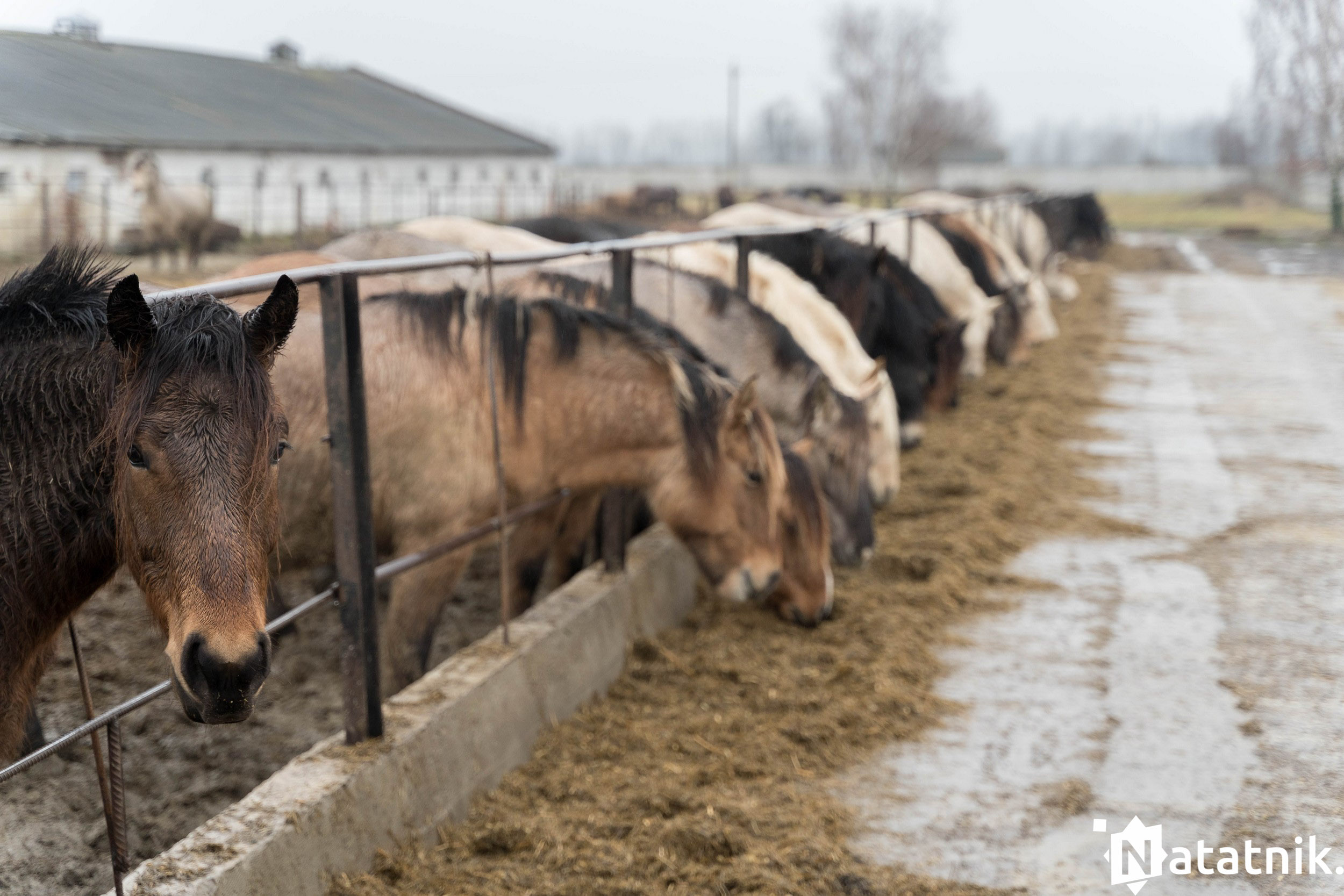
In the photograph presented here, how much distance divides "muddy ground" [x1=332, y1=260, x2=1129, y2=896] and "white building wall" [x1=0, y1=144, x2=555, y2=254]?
6.38ft

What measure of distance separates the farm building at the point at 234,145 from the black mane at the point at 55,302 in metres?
1.00

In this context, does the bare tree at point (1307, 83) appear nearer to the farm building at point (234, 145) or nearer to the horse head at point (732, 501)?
the farm building at point (234, 145)

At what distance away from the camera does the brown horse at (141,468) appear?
75.7 inches

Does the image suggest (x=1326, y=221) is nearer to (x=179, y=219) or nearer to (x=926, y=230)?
(x=926, y=230)

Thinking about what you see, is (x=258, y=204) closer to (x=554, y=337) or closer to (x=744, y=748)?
(x=554, y=337)

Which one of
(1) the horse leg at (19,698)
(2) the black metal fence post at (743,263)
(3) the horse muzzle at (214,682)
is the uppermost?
(2) the black metal fence post at (743,263)

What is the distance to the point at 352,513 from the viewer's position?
3.14 metres

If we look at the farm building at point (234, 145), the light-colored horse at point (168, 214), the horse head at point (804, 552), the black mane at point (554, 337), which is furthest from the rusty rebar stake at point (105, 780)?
the light-colored horse at point (168, 214)

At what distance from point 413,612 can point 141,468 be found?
204cm

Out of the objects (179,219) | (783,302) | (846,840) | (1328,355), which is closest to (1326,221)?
(1328,355)

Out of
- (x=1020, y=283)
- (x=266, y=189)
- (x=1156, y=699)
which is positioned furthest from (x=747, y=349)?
(x=266, y=189)

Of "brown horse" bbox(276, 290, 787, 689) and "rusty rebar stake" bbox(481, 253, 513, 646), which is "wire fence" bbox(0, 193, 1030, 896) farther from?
"brown horse" bbox(276, 290, 787, 689)

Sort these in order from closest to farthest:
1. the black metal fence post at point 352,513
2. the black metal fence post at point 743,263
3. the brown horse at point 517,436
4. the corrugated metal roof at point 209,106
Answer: the black metal fence post at point 352,513 < the brown horse at point 517,436 < the corrugated metal roof at point 209,106 < the black metal fence post at point 743,263

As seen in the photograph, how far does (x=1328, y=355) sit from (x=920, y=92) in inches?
2151
